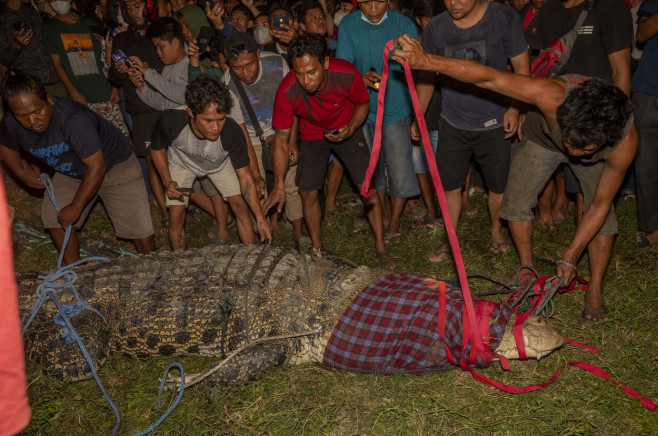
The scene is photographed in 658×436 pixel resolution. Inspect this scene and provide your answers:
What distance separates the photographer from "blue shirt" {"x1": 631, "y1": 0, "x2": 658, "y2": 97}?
392 cm

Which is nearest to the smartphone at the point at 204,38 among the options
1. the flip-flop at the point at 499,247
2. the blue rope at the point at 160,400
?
the blue rope at the point at 160,400

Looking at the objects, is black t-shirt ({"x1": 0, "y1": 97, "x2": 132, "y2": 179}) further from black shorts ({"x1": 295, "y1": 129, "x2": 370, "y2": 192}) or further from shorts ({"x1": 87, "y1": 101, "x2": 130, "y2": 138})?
black shorts ({"x1": 295, "y1": 129, "x2": 370, "y2": 192})

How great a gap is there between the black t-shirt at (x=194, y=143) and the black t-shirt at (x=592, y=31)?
2725mm

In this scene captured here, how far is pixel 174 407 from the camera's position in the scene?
10.2ft

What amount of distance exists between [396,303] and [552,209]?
2670mm

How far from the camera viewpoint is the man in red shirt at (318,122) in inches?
148

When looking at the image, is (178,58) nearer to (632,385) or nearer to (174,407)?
(174,407)

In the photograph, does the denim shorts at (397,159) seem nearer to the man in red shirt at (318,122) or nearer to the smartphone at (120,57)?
the man in red shirt at (318,122)

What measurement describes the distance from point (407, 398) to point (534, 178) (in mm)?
1829

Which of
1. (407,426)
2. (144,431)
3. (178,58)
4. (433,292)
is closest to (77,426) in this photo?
(144,431)

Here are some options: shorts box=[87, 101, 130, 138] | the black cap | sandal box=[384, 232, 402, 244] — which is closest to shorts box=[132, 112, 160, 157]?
shorts box=[87, 101, 130, 138]

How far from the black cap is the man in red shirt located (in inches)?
20.5

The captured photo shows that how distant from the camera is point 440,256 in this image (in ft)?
14.8

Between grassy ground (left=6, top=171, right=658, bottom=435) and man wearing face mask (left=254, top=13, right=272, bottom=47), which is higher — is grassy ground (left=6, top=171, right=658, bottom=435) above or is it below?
below
